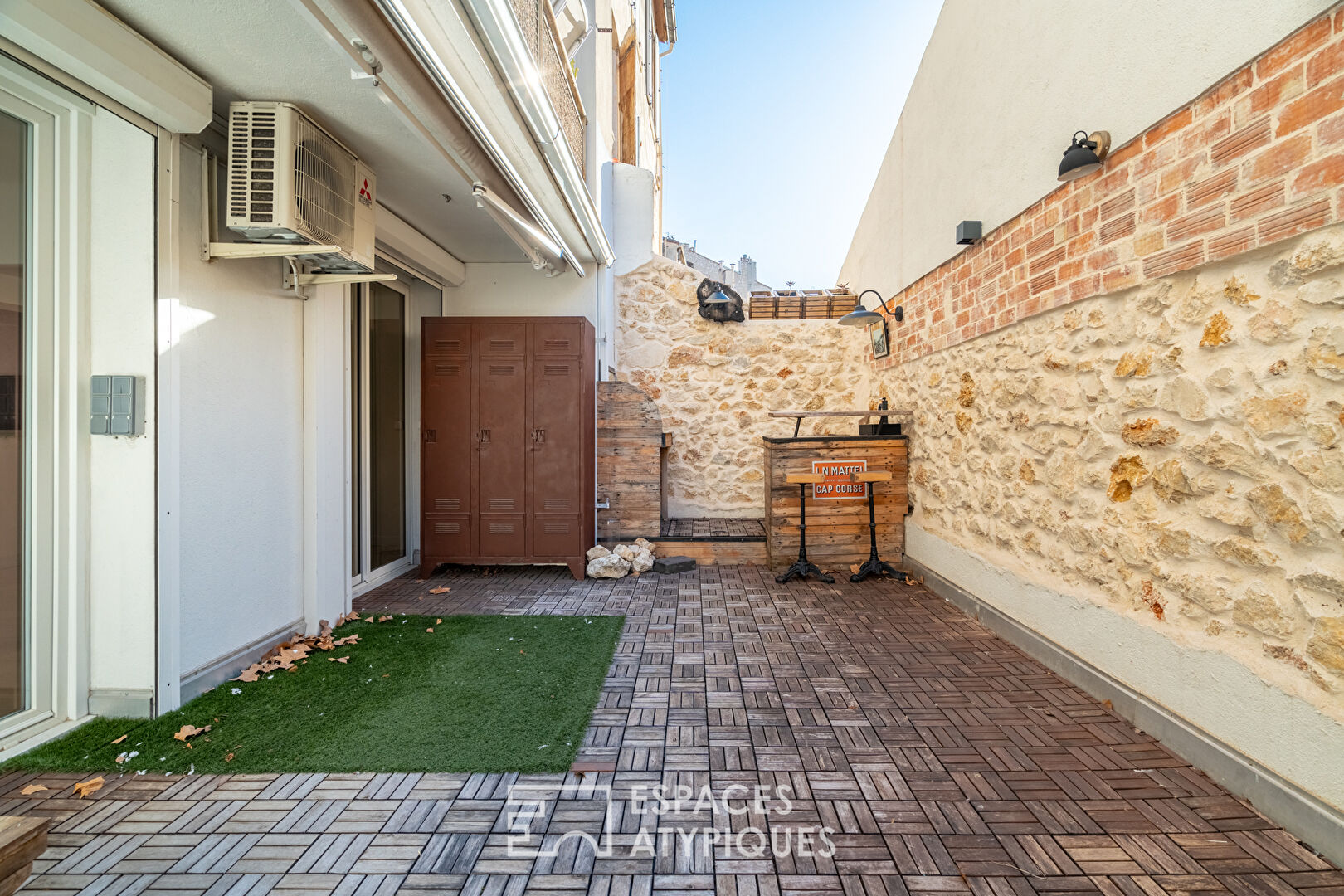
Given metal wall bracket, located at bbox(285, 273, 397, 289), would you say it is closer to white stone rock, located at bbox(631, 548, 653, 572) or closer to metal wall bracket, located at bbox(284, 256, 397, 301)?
metal wall bracket, located at bbox(284, 256, 397, 301)

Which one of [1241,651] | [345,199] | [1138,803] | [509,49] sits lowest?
[1138,803]

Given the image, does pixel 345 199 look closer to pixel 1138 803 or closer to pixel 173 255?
pixel 173 255

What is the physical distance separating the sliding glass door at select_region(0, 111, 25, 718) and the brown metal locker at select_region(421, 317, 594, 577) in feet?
9.65

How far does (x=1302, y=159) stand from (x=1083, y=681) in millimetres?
2410

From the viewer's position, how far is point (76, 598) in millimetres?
2662

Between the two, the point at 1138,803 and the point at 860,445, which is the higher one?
the point at 860,445

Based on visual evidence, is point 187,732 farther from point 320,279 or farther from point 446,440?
point 446,440

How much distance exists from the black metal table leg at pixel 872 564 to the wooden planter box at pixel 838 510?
146 mm

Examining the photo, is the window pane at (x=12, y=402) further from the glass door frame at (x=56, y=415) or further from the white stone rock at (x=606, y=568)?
the white stone rock at (x=606, y=568)

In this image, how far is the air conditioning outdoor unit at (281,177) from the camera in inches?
110

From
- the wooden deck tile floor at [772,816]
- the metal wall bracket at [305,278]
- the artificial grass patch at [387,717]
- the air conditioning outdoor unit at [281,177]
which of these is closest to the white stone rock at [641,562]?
the artificial grass patch at [387,717]

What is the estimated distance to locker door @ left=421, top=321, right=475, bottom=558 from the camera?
5.44m

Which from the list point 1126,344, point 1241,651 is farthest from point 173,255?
point 1241,651

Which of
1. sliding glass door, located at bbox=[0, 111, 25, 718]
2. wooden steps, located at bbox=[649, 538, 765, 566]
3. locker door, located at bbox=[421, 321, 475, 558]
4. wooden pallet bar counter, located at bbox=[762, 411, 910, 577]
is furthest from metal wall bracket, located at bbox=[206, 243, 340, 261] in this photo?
wooden pallet bar counter, located at bbox=[762, 411, 910, 577]
